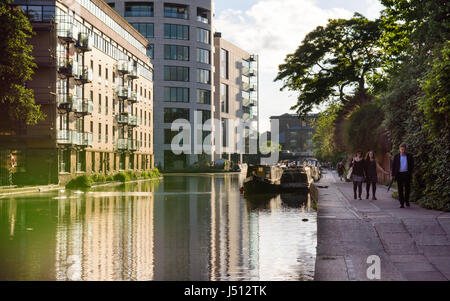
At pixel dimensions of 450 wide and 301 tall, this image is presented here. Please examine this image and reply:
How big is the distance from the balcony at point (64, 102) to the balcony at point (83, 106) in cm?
121

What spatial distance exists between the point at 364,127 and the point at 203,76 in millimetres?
69122

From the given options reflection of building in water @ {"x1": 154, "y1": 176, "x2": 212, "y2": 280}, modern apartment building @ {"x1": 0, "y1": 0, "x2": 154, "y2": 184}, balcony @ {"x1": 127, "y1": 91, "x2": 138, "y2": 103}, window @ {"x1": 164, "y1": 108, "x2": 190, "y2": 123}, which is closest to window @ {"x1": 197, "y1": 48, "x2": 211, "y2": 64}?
window @ {"x1": 164, "y1": 108, "x2": 190, "y2": 123}

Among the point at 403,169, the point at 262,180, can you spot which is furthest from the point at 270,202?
the point at 403,169

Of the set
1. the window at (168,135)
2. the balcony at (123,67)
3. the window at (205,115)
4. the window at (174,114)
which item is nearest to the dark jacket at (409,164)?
the balcony at (123,67)

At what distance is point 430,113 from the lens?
14.0 meters

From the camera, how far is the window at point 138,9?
95.2 metres

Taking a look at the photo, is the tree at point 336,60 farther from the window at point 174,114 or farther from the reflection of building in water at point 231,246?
the window at point 174,114

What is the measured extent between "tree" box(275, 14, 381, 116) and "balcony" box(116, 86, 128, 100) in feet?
74.5

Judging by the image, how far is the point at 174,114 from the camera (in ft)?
318

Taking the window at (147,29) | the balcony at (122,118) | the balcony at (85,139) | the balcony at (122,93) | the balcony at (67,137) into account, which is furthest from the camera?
the window at (147,29)

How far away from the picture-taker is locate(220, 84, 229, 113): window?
115 meters

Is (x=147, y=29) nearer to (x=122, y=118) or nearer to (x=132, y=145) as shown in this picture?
(x=132, y=145)
